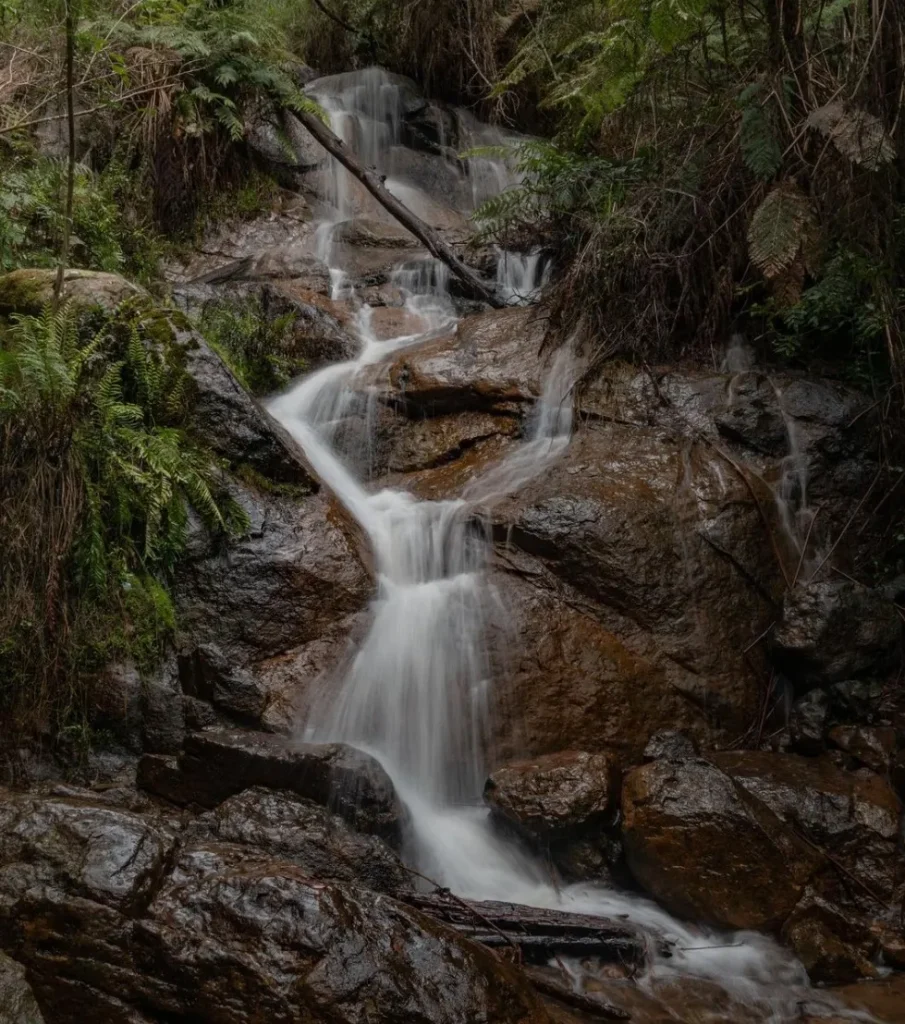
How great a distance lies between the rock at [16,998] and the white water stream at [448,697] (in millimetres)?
2056

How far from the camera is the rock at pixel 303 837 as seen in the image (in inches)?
137

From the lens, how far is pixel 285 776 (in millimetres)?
3869

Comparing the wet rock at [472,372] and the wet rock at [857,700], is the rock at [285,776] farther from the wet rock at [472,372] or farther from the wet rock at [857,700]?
the wet rock at [472,372]

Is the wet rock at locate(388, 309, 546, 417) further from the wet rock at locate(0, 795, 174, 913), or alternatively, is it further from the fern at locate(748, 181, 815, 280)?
the wet rock at locate(0, 795, 174, 913)

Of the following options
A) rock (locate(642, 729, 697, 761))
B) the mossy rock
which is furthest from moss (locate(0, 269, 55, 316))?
rock (locate(642, 729, 697, 761))

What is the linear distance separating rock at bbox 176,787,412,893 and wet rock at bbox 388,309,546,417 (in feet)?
11.8

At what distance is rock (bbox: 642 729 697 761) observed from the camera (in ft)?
14.6

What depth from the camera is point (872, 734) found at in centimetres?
474

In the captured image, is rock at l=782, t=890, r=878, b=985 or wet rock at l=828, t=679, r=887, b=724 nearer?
rock at l=782, t=890, r=878, b=985

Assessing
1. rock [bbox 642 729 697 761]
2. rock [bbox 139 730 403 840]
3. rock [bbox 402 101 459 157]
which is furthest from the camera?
rock [bbox 402 101 459 157]

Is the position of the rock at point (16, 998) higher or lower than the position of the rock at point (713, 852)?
higher

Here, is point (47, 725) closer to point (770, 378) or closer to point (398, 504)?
point (398, 504)

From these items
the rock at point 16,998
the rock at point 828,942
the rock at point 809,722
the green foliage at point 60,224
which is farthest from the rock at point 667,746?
the green foliage at point 60,224

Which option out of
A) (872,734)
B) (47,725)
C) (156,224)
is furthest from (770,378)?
(156,224)
